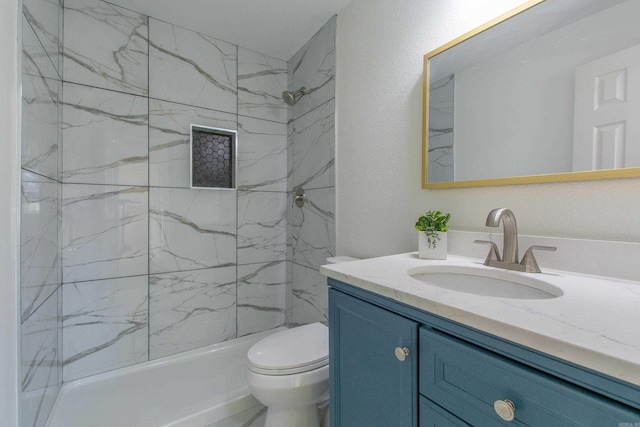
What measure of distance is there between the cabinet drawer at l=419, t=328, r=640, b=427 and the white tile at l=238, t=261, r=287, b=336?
1.75 m

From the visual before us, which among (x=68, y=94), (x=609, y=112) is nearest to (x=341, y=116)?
(x=609, y=112)

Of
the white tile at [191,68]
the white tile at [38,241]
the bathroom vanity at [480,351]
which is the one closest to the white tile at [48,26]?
the white tile at [191,68]

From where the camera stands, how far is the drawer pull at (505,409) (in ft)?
1.57

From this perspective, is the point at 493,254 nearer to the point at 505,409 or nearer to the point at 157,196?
the point at 505,409

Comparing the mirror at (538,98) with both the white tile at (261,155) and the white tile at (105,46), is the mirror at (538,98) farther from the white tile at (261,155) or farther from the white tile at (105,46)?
the white tile at (105,46)

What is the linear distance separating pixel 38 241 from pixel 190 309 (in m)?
1.01

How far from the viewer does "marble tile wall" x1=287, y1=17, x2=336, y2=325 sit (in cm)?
185

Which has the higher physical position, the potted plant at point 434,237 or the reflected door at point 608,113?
the reflected door at point 608,113

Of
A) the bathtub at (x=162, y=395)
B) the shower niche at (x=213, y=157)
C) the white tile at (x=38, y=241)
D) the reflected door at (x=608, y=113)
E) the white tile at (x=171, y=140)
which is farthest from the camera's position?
the shower niche at (x=213, y=157)

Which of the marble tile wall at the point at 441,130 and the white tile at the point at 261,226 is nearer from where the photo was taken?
the marble tile wall at the point at 441,130

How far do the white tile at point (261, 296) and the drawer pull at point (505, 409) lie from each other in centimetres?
191

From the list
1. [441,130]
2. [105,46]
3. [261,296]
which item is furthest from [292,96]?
[261,296]

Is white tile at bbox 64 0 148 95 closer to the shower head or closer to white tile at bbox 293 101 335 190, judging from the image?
the shower head

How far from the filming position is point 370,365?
0.77 meters
